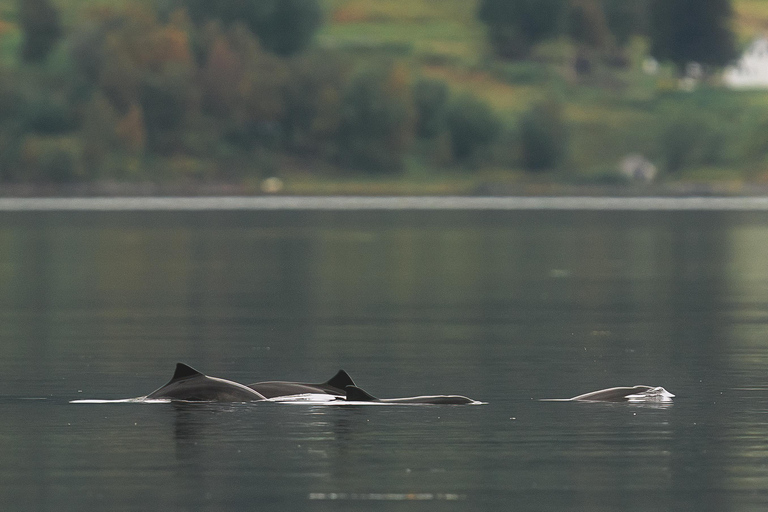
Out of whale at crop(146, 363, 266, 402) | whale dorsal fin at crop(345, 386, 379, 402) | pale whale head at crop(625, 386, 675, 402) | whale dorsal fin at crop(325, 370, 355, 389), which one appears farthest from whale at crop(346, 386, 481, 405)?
pale whale head at crop(625, 386, 675, 402)

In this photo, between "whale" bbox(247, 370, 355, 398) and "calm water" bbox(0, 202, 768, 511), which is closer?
"calm water" bbox(0, 202, 768, 511)

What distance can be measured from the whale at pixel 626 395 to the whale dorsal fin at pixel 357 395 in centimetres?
274

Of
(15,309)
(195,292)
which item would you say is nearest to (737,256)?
(195,292)

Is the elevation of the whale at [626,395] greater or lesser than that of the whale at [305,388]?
lesser

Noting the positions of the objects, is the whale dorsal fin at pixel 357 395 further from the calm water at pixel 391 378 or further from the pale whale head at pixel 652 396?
the pale whale head at pixel 652 396

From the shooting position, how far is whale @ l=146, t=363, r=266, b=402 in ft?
91.2

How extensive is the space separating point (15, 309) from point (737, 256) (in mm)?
41832

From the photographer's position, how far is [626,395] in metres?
28.6

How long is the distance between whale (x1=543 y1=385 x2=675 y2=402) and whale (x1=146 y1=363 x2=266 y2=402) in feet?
14.8

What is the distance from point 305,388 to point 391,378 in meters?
4.02

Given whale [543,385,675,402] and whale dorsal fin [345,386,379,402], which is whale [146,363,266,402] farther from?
→ whale [543,385,675,402]

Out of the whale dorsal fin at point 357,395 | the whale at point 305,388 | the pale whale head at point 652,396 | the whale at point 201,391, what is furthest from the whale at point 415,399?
the pale whale head at point 652,396

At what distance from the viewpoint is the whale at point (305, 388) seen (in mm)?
28375

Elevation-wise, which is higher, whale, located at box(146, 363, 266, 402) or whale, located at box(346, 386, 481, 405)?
whale, located at box(146, 363, 266, 402)
